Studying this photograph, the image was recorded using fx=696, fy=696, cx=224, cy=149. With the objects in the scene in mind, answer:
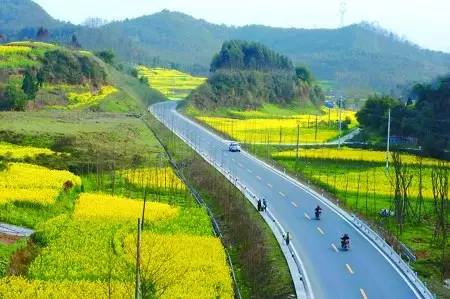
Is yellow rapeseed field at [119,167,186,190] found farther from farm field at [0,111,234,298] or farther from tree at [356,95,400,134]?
tree at [356,95,400,134]

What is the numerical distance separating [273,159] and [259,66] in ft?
251

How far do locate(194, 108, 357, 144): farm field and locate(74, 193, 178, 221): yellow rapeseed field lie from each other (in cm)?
3503

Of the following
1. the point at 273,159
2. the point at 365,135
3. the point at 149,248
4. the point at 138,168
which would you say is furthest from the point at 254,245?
the point at 365,135

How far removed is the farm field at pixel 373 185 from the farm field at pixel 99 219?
1005 centimetres

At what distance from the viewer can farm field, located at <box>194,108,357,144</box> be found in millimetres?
81562

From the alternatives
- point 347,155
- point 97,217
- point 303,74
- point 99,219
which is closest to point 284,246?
point 99,219

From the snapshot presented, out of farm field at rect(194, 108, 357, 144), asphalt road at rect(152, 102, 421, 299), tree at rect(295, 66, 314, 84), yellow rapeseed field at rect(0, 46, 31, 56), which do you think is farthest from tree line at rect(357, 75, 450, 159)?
yellow rapeseed field at rect(0, 46, 31, 56)

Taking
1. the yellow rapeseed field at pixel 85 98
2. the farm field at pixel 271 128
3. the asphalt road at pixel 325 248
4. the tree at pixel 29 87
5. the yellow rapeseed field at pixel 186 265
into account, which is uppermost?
the tree at pixel 29 87

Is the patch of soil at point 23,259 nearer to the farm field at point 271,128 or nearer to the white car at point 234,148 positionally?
the white car at point 234,148

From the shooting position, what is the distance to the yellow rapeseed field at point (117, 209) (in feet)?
124

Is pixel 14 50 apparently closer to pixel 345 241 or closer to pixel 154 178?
pixel 154 178

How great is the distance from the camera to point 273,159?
211 ft

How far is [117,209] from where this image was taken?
39125 mm

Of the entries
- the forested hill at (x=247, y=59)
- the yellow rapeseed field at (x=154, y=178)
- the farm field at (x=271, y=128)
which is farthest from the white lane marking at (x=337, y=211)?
the forested hill at (x=247, y=59)
